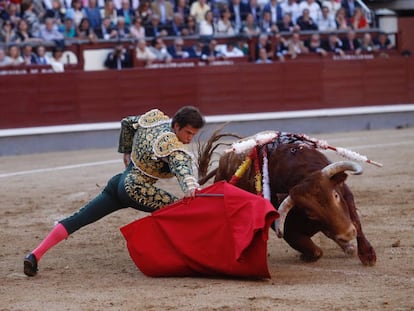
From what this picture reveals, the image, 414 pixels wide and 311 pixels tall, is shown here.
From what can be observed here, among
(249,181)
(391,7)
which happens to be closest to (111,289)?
(249,181)

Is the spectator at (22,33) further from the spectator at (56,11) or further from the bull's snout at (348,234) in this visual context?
the bull's snout at (348,234)

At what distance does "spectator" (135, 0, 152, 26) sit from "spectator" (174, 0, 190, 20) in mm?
481

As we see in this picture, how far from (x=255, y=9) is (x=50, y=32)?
3411 mm

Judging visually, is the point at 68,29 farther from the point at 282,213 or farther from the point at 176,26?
the point at 282,213

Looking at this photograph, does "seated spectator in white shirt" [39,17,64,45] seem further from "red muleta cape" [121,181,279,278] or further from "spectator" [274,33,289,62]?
"red muleta cape" [121,181,279,278]

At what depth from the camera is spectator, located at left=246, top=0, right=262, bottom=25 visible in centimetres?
1429

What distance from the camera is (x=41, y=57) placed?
12.5 m

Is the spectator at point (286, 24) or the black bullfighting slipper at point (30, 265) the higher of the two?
the spectator at point (286, 24)

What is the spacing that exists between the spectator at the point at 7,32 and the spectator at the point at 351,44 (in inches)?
204

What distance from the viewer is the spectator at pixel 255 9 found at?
14287mm

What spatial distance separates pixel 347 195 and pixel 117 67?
8.38 m

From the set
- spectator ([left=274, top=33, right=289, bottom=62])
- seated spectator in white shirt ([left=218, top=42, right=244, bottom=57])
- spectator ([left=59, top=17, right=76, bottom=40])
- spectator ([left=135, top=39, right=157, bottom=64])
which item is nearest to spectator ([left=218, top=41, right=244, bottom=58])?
seated spectator in white shirt ([left=218, top=42, right=244, bottom=57])

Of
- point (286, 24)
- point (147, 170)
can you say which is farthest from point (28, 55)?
point (147, 170)

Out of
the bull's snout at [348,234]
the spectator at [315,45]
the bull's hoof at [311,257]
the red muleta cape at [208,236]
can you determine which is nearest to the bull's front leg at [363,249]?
the bull's snout at [348,234]
